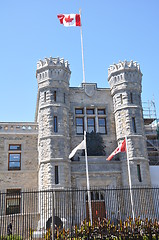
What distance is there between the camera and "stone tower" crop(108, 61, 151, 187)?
21859 mm

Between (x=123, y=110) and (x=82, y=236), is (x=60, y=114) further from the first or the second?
(x=82, y=236)

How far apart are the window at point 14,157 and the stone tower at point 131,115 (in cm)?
Result: 785

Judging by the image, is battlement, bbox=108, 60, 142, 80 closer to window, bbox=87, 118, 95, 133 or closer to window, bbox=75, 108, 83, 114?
window, bbox=75, 108, 83, 114

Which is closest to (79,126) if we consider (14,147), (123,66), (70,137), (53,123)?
(70,137)

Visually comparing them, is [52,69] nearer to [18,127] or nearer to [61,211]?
[18,127]

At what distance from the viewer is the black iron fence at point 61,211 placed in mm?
12719

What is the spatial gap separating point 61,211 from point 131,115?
8.69 meters

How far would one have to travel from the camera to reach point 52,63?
23.7 m

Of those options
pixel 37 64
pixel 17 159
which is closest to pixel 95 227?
pixel 17 159

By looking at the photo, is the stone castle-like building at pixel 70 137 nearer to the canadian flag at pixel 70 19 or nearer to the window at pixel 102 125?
the window at pixel 102 125

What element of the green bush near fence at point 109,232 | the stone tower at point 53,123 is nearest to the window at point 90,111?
the stone tower at point 53,123

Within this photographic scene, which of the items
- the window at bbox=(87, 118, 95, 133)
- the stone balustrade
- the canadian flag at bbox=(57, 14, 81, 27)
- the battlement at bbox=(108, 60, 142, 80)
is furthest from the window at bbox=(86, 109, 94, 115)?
the canadian flag at bbox=(57, 14, 81, 27)

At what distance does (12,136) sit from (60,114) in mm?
4732

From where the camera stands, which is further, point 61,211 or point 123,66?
point 123,66
